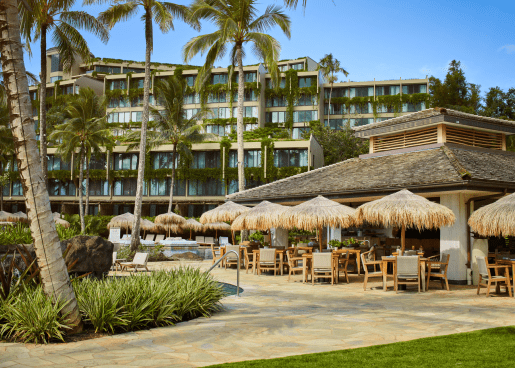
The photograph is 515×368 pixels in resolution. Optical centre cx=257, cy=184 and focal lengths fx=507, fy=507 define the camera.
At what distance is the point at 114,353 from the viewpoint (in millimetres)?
5977

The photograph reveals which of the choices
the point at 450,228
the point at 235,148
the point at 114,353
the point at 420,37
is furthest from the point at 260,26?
the point at 114,353

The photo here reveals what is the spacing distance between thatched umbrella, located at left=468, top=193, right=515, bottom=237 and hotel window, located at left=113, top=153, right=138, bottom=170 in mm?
36701

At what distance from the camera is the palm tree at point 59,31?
65.1 ft

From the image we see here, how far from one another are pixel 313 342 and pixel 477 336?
2328 mm

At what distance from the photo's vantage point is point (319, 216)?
14.2 m

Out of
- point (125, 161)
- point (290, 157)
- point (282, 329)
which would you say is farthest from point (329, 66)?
point (282, 329)

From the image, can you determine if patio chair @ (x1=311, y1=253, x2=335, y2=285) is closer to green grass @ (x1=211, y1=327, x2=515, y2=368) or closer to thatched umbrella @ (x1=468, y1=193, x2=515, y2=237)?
thatched umbrella @ (x1=468, y1=193, x2=515, y2=237)

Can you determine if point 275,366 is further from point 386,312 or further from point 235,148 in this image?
point 235,148

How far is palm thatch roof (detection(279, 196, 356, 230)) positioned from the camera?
14172 millimetres

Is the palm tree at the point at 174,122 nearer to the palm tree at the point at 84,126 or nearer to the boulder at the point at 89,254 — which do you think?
the palm tree at the point at 84,126

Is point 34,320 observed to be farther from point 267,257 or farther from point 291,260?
point 267,257

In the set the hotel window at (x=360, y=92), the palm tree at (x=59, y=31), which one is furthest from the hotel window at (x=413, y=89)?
the palm tree at (x=59, y=31)

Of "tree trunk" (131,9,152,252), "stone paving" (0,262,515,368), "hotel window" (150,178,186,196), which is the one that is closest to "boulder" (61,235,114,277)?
"stone paving" (0,262,515,368)

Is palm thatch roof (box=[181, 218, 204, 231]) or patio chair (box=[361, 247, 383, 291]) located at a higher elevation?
palm thatch roof (box=[181, 218, 204, 231])
